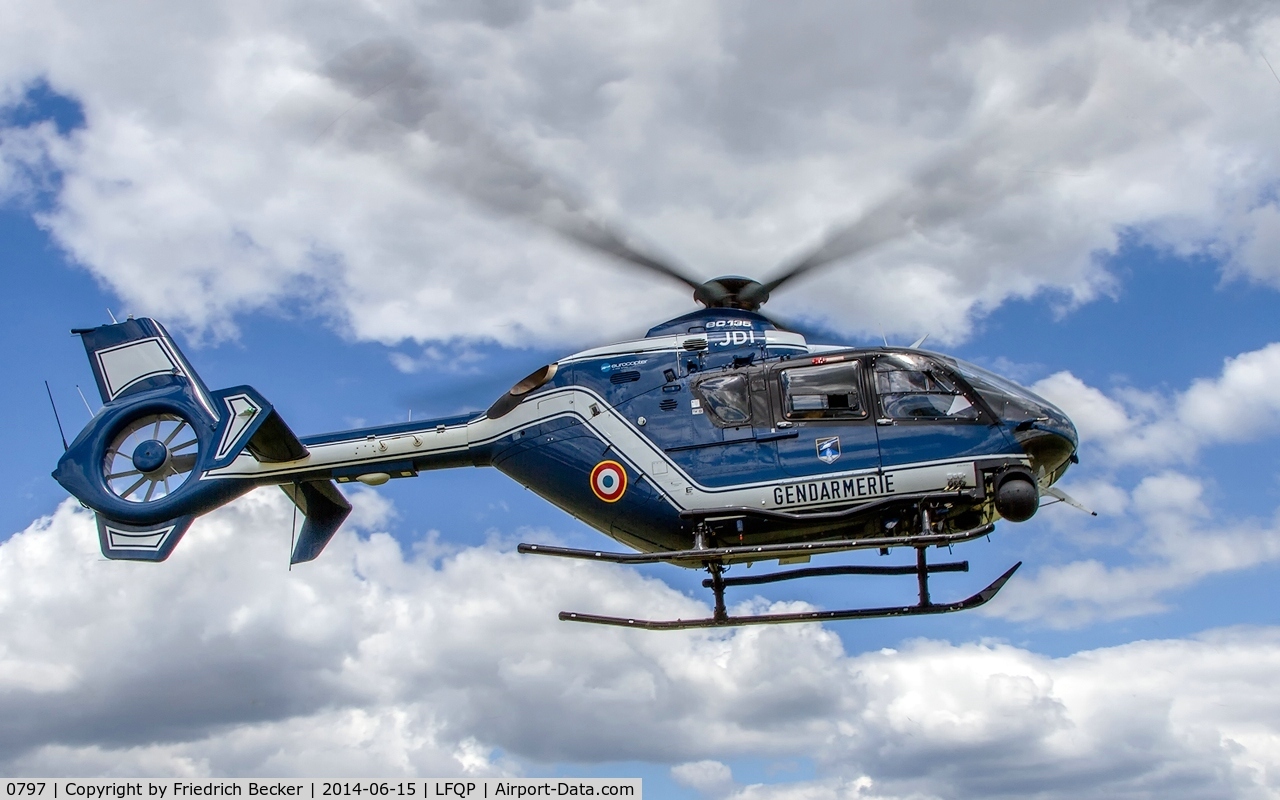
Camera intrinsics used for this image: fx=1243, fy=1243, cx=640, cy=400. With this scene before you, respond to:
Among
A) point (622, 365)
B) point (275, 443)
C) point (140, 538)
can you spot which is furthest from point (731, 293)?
point (140, 538)

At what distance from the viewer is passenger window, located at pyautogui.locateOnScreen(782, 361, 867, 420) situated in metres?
14.3

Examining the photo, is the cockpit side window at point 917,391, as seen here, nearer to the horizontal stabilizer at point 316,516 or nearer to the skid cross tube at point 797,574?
the skid cross tube at point 797,574

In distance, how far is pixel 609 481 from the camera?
15164 millimetres

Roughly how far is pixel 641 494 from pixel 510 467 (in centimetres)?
205

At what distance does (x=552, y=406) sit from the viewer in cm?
1577

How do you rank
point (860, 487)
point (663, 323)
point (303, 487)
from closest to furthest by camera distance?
point (860, 487), point (663, 323), point (303, 487)

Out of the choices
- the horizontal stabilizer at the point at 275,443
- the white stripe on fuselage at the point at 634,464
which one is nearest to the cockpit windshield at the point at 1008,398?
the white stripe on fuselage at the point at 634,464

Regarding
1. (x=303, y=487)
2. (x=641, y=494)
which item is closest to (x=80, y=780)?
(x=303, y=487)

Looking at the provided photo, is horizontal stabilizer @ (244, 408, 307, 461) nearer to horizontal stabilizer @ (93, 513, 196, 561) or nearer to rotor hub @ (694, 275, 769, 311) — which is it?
horizontal stabilizer @ (93, 513, 196, 561)

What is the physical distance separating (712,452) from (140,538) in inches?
321

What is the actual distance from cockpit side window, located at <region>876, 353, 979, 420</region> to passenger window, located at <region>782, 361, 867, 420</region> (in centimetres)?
29

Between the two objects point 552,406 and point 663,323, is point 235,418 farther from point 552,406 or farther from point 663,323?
point 663,323

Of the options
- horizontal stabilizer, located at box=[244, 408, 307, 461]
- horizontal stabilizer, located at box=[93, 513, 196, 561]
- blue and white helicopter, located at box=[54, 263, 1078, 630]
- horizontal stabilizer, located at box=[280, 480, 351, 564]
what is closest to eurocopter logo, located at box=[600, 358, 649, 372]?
blue and white helicopter, located at box=[54, 263, 1078, 630]

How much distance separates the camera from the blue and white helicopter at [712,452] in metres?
14.0
